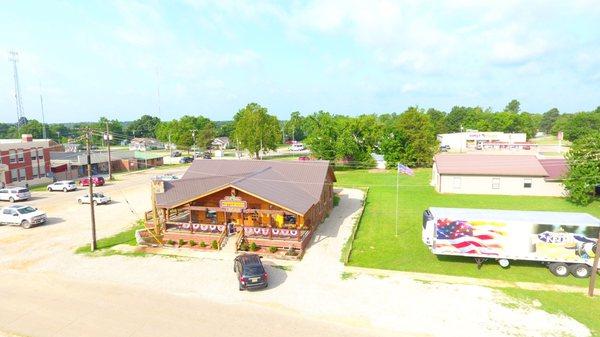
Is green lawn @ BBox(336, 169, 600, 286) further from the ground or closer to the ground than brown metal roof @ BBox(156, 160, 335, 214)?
closer to the ground

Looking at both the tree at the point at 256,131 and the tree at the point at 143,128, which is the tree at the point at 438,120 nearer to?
the tree at the point at 256,131

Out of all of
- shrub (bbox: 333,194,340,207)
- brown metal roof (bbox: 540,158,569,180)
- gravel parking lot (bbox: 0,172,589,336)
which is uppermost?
brown metal roof (bbox: 540,158,569,180)

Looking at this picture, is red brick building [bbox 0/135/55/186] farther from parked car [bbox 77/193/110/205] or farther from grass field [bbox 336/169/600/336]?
grass field [bbox 336/169/600/336]

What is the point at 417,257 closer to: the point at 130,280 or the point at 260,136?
the point at 130,280

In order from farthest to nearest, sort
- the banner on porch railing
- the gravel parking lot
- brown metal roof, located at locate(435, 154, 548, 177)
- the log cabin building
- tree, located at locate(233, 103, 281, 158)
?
tree, located at locate(233, 103, 281, 158), brown metal roof, located at locate(435, 154, 548, 177), the log cabin building, the banner on porch railing, the gravel parking lot

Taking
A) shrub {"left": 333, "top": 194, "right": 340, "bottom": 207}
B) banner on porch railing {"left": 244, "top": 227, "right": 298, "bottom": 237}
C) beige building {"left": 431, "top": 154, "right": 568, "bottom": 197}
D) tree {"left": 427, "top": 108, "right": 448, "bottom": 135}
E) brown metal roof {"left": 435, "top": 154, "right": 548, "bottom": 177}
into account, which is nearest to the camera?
banner on porch railing {"left": 244, "top": 227, "right": 298, "bottom": 237}

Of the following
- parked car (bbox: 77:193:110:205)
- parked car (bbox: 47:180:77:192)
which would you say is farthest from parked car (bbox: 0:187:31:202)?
parked car (bbox: 77:193:110:205)

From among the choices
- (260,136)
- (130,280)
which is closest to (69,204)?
(130,280)

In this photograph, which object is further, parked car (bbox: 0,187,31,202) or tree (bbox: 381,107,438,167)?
tree (bbox: 381,107,438,167)
